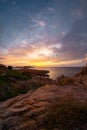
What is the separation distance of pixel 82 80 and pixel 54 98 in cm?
534

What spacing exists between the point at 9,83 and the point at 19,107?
17329mm

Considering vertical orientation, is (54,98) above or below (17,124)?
above

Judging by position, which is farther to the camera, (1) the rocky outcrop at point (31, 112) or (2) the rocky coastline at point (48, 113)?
(1) the rocky outcrop at point (31, 112)

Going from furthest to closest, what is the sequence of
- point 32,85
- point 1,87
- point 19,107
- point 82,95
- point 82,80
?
1. point 32,85
2. point 1,87
3. point 82,80
4. point 82,95
5. point 19,107

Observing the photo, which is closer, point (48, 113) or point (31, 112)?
point (48, 113)

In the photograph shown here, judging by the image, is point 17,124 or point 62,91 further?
point 62,91

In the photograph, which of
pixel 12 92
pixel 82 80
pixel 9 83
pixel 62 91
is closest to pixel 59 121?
pixel 62 91

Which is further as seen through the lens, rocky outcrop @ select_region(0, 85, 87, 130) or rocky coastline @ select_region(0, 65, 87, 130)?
rocky outcrop @ select_region(0, 85, 87, 130)

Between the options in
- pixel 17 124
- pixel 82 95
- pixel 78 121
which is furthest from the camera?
pixel 82 95

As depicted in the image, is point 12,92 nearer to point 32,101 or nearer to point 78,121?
point 32,101

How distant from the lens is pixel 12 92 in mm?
24547

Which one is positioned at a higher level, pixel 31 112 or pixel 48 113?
pixel 48 113

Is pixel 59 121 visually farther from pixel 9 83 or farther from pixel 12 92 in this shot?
pixel 9 83

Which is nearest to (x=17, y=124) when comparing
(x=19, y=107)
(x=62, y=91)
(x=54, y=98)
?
(x=19, y=107)
